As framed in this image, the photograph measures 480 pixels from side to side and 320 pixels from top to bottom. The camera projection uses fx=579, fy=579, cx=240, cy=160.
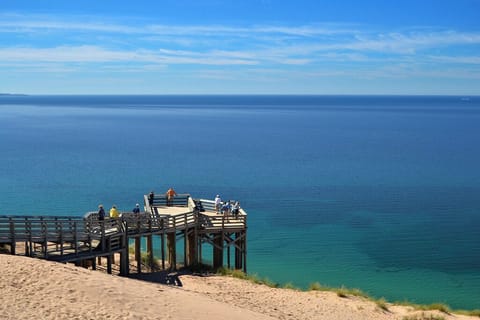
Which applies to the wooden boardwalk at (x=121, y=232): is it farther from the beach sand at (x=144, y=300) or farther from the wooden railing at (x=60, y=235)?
the beach sand at (x=144, y=300)

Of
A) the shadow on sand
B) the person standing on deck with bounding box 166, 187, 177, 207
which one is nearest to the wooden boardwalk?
the person standing on deck with bounding box 166, 187, 177, 207

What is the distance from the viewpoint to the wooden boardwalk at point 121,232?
21.1 metres

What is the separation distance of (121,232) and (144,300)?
665 cm

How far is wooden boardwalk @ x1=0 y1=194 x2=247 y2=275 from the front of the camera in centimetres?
2112

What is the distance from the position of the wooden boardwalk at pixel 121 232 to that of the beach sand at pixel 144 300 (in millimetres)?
2066

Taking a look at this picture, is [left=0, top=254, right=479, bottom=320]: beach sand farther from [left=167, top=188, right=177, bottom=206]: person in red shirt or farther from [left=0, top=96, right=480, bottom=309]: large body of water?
[left=167, top=188, right=177, bottom=206]: person in red shirt

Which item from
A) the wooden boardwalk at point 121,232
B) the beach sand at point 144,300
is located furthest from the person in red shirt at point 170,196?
the beach sand at point 144,300

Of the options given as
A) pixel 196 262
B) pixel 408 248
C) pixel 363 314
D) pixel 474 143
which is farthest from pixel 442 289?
pixel 474 143

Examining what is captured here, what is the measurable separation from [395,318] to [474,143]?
8152 cm

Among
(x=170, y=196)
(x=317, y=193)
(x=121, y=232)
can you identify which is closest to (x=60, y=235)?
(x=121, y=232)

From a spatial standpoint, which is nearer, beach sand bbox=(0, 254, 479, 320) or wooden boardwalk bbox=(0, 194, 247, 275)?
beach sand bbox=(0, 254, 479, 320)

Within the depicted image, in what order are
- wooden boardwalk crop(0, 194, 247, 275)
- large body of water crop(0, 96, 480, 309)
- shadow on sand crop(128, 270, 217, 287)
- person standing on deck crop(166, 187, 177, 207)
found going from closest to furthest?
wooden boardwalk crop(0, 194, 247, 275), shadow on sand crop(128, 270, 217, 287), person standing on deck crop(166, 187, 177, 207), large body of water crop(0, 96, 480, 309)

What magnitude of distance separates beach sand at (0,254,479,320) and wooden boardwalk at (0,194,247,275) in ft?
6.78

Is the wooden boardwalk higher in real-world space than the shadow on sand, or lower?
higher
